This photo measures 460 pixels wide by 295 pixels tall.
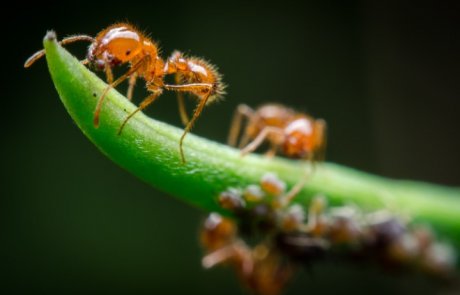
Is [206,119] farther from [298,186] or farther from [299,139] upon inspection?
[298,186]

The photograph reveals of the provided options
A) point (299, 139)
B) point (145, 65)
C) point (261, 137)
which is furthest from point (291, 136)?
point (145, 65)

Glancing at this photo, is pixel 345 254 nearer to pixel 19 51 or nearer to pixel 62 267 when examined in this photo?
pixel 62 267

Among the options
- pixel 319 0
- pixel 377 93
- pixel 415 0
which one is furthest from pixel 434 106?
pixel 319 0

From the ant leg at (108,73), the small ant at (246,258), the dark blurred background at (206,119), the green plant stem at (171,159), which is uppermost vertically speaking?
the dark blurred background at (206,119)

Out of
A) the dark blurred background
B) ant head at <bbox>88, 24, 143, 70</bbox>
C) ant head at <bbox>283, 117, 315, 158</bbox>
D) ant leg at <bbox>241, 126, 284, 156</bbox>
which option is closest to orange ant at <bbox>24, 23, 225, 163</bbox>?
ant head at <bbox>88, 24, 143, 70</bbox>

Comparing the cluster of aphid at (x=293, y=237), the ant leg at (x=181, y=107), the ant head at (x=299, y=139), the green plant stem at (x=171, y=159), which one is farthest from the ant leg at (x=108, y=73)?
the ant head at (x=299, y=139)

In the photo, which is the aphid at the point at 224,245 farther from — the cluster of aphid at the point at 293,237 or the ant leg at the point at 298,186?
the ant leg at the point at 298,186

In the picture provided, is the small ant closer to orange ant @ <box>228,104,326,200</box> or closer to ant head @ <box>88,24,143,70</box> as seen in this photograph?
orange ant @ <box>228,104,326,200</box>
